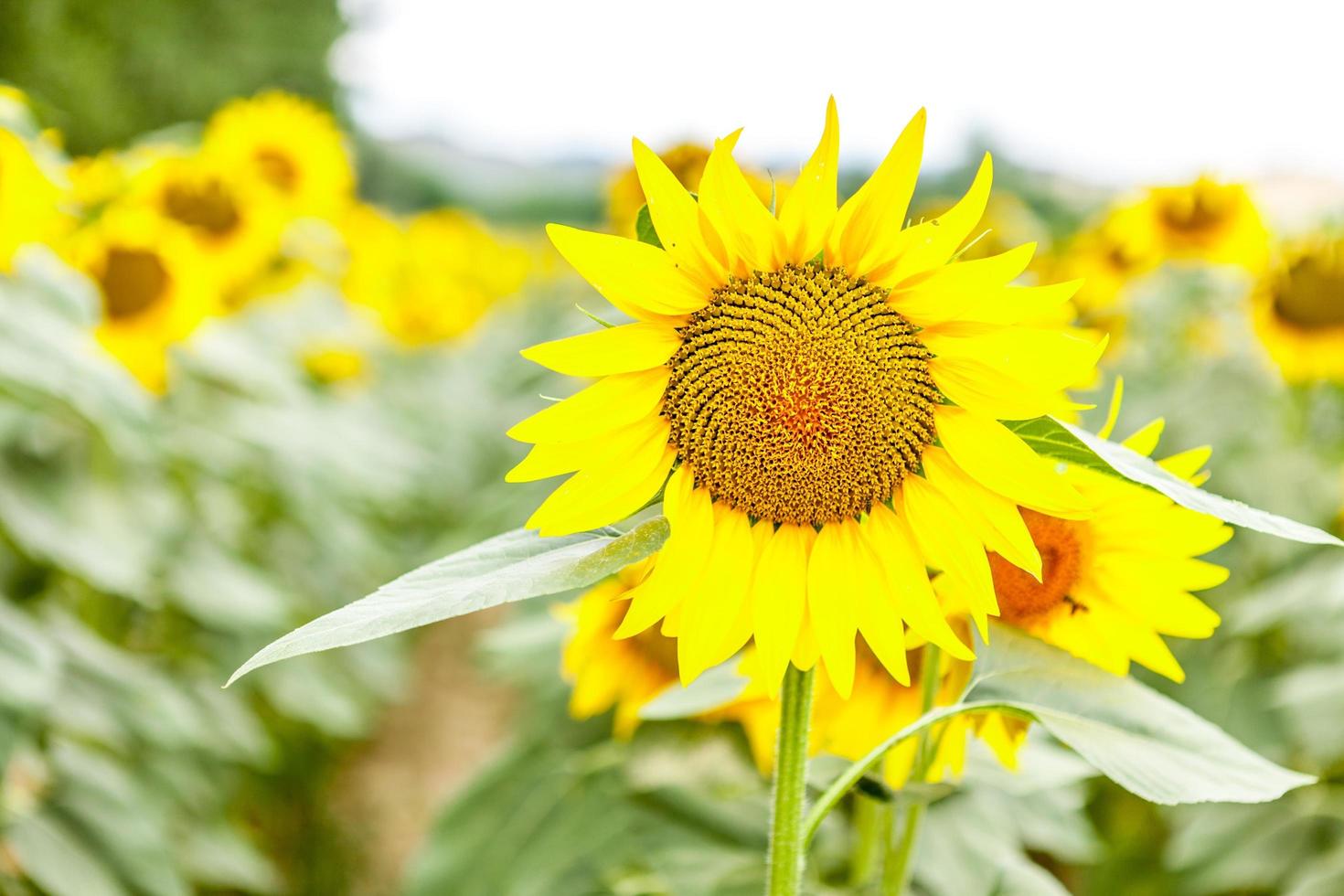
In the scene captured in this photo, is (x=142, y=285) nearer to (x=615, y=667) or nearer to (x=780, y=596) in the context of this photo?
(x=615, y=667)

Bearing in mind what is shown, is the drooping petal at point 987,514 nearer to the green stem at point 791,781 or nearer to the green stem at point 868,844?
the green stem at point 791,781

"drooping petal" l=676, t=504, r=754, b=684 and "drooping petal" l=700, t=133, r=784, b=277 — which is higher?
"drooping petal" l=700, t=133, r=784, b=277

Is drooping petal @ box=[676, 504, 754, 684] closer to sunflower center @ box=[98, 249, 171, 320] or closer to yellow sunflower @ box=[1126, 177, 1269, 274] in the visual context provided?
sunflower center @ box=[98, 249, 171, 320]

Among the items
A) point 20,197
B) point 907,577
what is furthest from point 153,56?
point 907,577

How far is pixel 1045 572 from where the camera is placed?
0.75m

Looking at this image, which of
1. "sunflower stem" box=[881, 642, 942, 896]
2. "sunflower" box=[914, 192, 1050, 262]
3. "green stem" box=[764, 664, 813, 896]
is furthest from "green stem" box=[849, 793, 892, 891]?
"sunflower" box=[914, 192, 1050, 262]

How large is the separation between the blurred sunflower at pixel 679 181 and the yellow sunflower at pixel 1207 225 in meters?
1.49

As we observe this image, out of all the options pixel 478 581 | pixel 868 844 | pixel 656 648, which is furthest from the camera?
pixel 656 648

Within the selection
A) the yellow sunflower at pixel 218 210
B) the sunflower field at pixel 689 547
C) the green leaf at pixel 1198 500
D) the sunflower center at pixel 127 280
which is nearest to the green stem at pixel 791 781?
the sunflower field at pixel 689 547

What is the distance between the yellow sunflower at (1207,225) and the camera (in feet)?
9.50

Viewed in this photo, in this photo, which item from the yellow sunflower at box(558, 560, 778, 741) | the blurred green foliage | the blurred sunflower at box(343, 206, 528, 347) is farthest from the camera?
the blurred green foliage

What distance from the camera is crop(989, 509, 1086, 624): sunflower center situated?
75 centimetres

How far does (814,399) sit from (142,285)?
2180mm

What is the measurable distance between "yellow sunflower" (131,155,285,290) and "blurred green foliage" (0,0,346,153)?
351 centimetres
